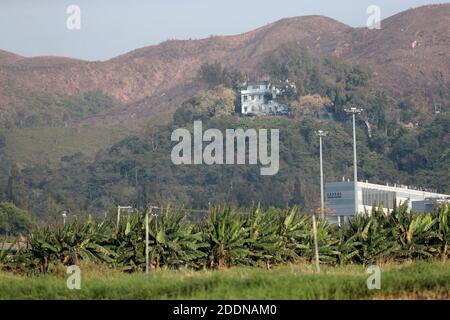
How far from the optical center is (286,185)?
163 metres

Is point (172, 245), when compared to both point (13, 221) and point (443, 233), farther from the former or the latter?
point (13, 221)

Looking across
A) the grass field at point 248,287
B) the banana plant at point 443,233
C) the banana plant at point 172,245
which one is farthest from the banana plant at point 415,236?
the grass field at point 248,287

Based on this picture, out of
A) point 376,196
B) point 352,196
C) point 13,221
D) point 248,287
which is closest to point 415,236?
point 248,287

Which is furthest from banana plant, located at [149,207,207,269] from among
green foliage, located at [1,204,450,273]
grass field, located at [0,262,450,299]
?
grass field, located at [0,262,450,299]

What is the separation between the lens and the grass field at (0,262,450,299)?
80.1 ft

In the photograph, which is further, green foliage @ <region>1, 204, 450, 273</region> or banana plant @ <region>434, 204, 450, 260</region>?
banana plant @ <region>434, 204, 450, 260</region>

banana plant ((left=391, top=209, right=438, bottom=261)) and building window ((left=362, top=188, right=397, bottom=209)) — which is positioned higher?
banana plant ((left=391, top=209, right=438, bottom=261))

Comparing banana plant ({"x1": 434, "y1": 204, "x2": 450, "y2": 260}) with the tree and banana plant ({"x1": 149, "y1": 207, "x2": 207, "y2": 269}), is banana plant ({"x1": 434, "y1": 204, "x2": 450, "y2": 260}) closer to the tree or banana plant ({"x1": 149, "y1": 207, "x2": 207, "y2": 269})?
banana plant ({"x1": 149, "y1": 207, "x2": 207, "y2": 269})

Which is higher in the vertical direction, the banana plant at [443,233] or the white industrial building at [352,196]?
the banana plant at [443,233]

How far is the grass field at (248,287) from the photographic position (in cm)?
2441

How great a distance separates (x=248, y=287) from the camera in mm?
25328

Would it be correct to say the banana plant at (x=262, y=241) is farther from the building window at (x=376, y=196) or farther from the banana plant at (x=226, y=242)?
the building window at (x=376, y=196)
